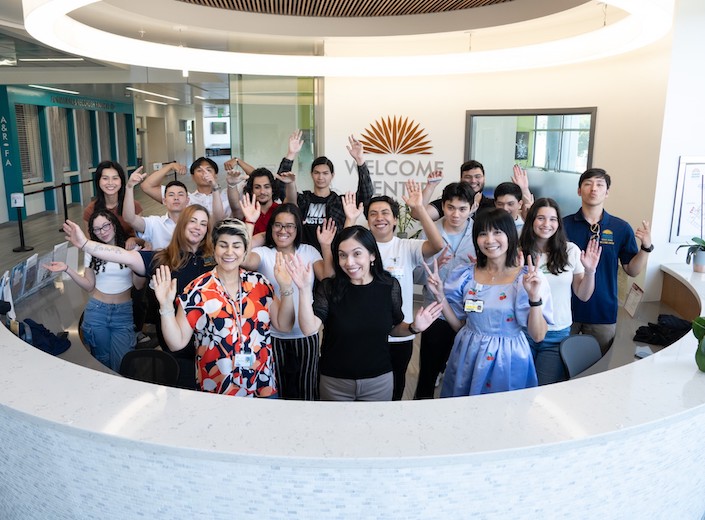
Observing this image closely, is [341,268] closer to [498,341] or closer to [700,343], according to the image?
[498,341]

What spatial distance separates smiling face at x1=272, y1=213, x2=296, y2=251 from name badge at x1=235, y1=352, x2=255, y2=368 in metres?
0.98

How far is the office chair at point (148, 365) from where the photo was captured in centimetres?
303

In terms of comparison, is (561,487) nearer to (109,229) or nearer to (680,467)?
(680,467)

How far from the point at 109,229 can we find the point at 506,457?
3.11 metres

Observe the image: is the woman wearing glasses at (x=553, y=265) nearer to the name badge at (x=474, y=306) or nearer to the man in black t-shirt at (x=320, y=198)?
the name badge at (x=474, y=306)

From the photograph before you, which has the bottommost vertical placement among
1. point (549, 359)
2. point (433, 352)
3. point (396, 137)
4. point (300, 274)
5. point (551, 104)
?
point (433, 352)

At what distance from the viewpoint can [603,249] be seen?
4.07 metres

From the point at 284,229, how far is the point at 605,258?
2.18 m

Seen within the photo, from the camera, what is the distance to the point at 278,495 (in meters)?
1.92

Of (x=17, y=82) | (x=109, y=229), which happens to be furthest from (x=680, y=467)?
(x=17, y=82)

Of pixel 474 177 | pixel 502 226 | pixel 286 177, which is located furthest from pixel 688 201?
pixel 286 177

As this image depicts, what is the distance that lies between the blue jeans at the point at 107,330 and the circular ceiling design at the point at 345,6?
13.0 ft

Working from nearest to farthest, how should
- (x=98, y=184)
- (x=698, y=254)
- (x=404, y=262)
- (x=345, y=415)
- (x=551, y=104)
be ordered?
(x=345, y=415), (x=404, y=262), (x=698, y=254), (x=98, y=184), (x=551, y=104)

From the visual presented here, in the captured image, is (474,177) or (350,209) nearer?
(350,209)
